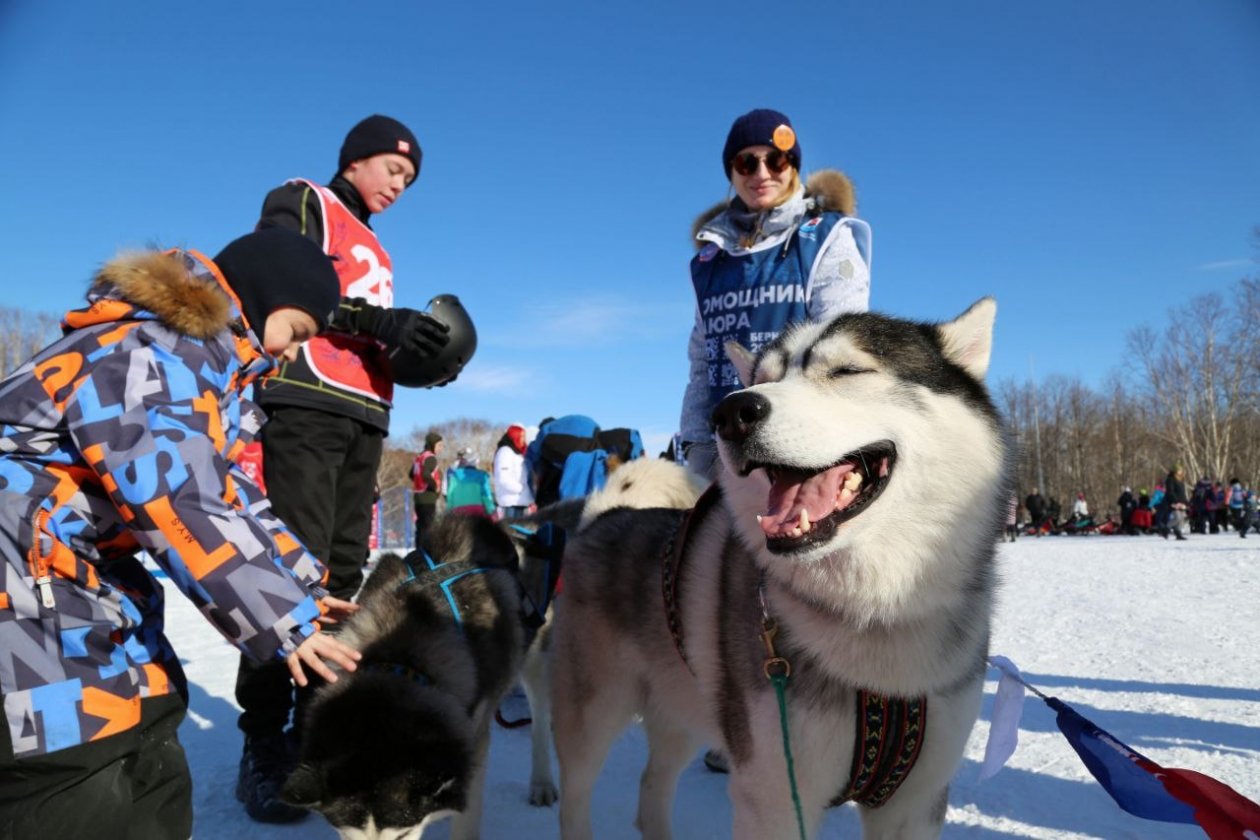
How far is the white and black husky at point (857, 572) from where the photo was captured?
4.88 ft

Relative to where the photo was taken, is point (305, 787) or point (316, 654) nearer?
point (316, 654)

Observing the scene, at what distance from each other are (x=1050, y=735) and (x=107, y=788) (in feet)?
12.1

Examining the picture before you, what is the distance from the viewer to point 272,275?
2.00 metres

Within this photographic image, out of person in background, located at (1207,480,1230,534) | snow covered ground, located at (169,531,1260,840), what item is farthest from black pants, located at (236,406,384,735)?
person in background, located at (1207,480,1230,534)

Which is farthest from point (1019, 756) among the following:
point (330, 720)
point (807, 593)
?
point (330, 720)

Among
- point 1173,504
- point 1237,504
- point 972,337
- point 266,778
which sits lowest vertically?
point 266,778

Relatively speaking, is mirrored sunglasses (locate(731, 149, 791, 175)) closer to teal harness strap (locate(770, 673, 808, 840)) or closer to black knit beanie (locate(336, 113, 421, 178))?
black knit beanie (locate(336, 113, 421, 178))

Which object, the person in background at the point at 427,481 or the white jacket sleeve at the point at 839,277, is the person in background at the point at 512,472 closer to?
the person in background at the point at 427,481

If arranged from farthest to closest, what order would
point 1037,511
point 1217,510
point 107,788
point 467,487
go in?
point 1037,511, point 1217,510, point 467,487, point 107,788

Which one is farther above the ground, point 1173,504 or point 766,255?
point 766,255

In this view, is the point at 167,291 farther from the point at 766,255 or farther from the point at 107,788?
the point at 766,255

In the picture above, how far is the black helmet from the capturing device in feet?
9.89

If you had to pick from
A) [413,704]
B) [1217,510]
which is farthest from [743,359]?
[1217,510]

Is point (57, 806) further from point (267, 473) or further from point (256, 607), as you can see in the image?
point (267, 473)
